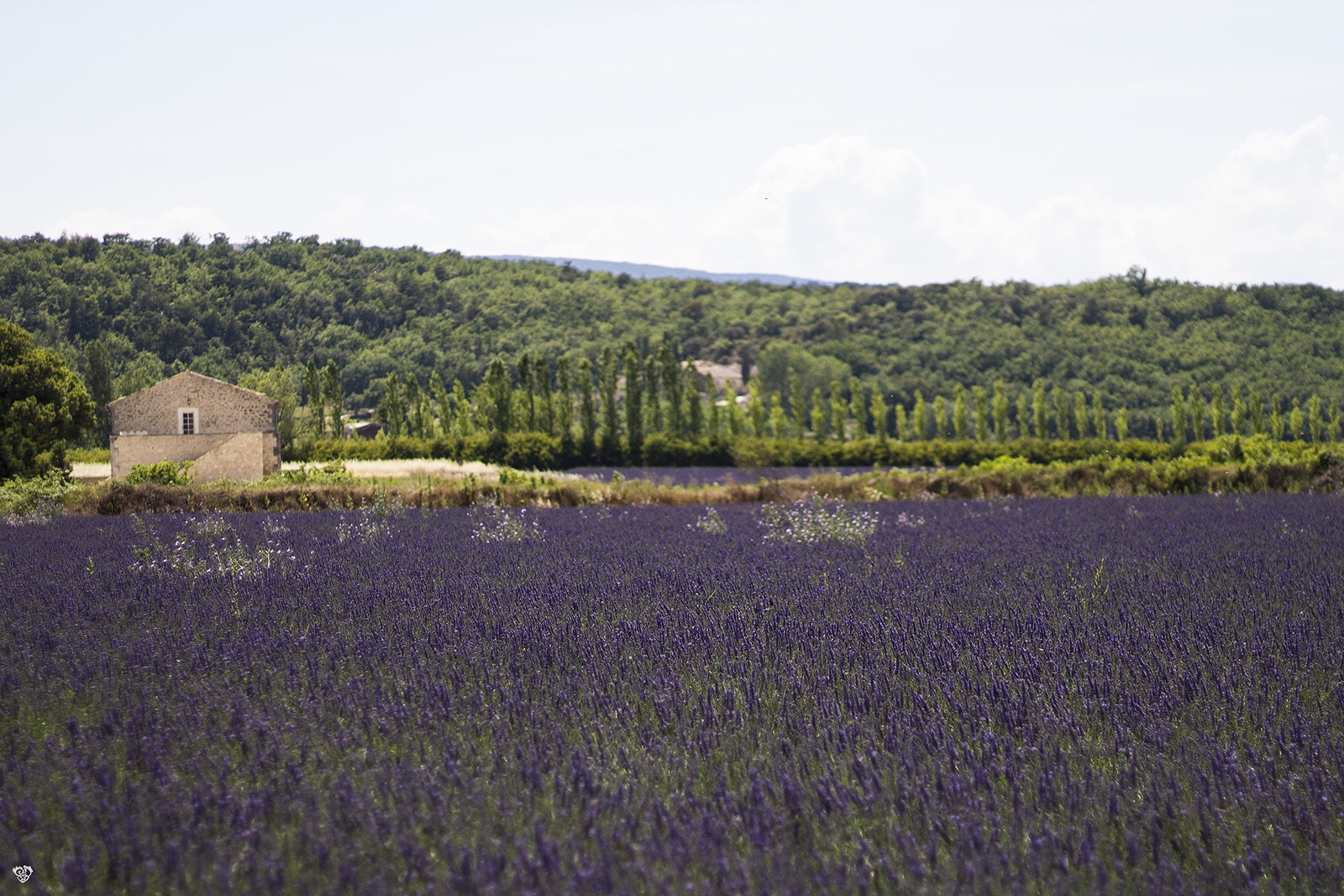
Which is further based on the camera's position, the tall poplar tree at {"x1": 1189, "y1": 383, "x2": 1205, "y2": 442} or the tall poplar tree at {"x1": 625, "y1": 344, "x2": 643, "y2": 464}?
the tall poplar tree at {"x1": 1189, "y1": 383, "x2": 1205, "y2": 442}

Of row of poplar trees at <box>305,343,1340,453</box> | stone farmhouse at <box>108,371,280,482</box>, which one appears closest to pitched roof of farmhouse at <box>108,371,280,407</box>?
stone farmhouse at <box>108,371,280,482</box>

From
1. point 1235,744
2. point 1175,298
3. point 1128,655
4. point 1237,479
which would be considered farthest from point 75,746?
point 1175,298

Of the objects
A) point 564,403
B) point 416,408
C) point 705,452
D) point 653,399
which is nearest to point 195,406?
point 705,452

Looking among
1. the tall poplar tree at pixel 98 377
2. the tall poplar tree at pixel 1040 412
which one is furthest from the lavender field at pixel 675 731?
the tall poplar tree at pixel 1040 412

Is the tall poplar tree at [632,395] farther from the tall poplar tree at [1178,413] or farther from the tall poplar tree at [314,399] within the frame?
the tall poplar tree at [1178,413]

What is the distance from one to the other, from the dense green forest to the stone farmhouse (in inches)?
936

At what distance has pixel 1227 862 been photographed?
238cm

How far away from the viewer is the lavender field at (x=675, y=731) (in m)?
2.33

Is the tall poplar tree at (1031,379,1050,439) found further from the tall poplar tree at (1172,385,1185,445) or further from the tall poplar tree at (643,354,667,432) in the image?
the tall poplar tree at (643,354,667,432)

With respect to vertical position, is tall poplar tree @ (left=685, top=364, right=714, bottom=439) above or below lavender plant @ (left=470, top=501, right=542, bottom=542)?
above

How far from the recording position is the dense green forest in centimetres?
6100

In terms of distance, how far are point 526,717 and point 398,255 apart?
287ft

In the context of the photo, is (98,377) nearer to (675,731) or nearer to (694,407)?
(694,407)

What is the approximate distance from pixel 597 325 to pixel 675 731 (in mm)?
81687
